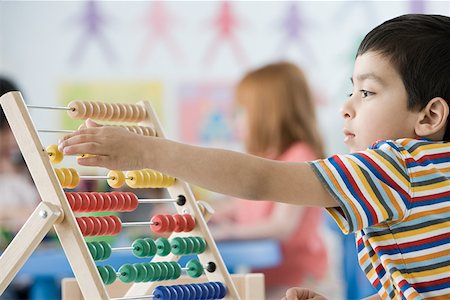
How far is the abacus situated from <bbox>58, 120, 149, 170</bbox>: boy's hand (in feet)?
0.58

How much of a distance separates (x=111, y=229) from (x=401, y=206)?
56cm

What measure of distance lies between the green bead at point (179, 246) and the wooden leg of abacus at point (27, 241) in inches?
12.9

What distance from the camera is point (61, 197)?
1.31 m

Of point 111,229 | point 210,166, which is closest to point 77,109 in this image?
point 111,229

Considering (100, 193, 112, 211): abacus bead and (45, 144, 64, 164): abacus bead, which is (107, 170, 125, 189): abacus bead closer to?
(100, 193, 112, 211): abacus bead

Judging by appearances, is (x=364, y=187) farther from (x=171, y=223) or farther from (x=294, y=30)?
(x=294, y=30)

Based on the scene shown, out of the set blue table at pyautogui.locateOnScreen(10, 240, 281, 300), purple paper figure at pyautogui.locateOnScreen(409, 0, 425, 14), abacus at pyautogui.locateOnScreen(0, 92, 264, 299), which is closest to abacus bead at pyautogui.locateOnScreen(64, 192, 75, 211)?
abacus at pyautogui.locateOnScreen(0, 92, 264, 299)

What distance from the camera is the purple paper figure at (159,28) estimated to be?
16.7 feet

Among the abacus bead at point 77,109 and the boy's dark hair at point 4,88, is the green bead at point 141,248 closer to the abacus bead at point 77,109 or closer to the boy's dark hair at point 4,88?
the abacus bead at point 77,109

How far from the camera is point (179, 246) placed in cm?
156

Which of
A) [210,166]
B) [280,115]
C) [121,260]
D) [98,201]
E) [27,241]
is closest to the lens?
[210,166]

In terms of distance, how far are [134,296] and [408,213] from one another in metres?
0.60

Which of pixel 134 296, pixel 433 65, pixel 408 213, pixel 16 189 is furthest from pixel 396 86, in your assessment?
pixel 16 189

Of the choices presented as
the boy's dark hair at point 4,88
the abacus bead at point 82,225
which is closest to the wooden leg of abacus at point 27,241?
the abacus bead at point 82,225
